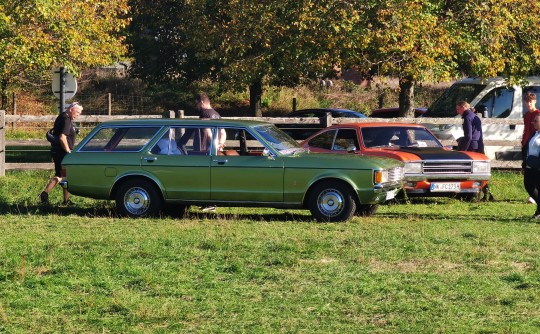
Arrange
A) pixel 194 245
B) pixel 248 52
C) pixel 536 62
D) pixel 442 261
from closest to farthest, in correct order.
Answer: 1. pixel 442 261
2. pixel 194 245
3. pixel 536 62
4. pixel 248 52

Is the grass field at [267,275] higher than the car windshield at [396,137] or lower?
lower

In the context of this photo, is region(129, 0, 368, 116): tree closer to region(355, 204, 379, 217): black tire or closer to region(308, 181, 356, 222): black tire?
region(355, 204, 379, 217): black tire

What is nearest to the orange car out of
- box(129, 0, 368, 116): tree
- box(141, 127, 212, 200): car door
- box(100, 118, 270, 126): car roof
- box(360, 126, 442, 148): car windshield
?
box(360, 126, 442, 148): car windshield

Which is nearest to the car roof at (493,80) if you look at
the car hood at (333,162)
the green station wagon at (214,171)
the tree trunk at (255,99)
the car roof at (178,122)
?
the green station wagon at (214,171)

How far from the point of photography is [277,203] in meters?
15.2

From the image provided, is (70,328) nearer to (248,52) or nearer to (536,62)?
(536,62)

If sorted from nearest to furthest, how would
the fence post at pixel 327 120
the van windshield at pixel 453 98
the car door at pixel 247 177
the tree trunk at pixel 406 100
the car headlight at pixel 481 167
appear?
1. the car door at pixel 247 177
2. the car headlight at pixel 481 167
3. the fence post at pixel 327 120
4. the van windshield at pixel 453 98
5. the tree trunk at pixel 406 100

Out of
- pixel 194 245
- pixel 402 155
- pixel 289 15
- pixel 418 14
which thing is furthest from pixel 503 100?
pixel 194 245

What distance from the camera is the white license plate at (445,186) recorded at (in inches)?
680

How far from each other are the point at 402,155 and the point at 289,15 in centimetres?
926

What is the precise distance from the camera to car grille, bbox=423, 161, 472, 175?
1728 cm

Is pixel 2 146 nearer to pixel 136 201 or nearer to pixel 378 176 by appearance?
pixel 136 201

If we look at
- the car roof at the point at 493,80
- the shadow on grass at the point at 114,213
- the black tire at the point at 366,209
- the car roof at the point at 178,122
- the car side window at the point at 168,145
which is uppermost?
the car roof at the point at 493,80

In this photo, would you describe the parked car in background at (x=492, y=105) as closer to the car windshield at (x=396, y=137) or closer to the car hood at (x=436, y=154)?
the car windshield at (x=396, y=137)
